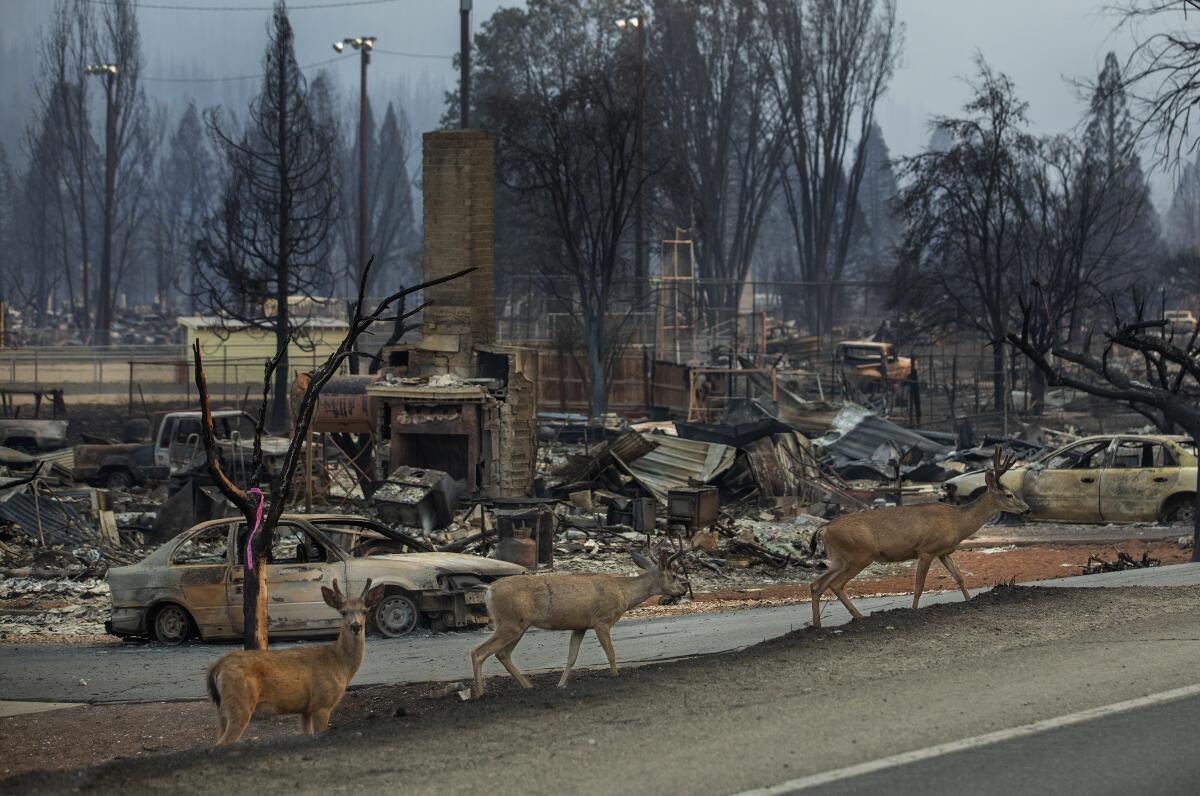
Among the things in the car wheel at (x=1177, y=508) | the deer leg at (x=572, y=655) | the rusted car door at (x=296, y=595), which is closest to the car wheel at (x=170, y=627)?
the rusted car door at (x=296, y=595)

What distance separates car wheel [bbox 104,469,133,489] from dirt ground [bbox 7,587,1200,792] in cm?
2010

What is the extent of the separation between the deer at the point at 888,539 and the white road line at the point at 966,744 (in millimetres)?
3418

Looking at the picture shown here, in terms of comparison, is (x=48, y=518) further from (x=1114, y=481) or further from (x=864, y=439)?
(x=864, y=439)

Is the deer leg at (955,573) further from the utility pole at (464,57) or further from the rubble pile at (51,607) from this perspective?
the utility pole at (464,57)

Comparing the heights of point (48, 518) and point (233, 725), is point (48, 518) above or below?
below

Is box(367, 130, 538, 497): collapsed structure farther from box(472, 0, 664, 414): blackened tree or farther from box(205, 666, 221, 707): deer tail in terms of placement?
box(205, 666, 221, 707): deer tail

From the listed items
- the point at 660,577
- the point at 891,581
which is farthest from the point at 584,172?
the point at 660,577

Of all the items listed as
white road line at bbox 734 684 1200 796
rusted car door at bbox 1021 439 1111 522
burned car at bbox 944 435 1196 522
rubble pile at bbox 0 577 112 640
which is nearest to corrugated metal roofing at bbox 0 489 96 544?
rubble pile at bbox 0 577 112 640

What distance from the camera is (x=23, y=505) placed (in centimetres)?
2214

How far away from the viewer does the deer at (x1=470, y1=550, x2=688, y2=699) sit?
10.8 metres

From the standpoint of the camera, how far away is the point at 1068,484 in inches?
883

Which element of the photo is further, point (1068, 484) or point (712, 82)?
point (712, 82)

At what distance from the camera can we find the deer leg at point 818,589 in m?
12.1

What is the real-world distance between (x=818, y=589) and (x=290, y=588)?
5.50 metres
